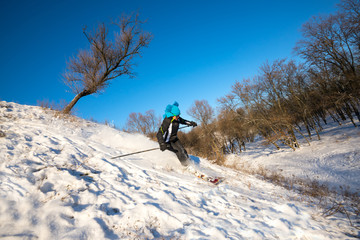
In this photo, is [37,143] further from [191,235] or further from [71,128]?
[191,235]

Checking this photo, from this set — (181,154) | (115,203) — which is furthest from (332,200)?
(115,203)

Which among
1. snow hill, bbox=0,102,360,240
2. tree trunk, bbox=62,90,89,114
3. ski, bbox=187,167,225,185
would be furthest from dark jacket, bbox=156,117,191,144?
tree trunk, bbox=62,90,89,114

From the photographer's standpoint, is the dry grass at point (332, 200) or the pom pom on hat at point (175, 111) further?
the pom pom on hat at point (175, 111)

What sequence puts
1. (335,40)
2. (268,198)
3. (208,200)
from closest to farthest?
(208,200), (268,198), (335,40)

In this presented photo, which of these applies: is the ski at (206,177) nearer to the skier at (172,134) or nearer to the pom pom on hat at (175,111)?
the skier at (172,134)

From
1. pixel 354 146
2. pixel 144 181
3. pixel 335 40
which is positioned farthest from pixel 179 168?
pixel 335 40

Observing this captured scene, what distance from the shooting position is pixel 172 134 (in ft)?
19.8

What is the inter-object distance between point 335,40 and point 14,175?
2397 cm

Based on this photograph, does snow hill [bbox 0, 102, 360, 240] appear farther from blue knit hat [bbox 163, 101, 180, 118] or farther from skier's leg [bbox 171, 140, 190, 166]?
blue knit hat [bbox 163, 101, 180, 118]

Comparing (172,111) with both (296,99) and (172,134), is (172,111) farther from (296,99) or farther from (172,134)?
(296,99)

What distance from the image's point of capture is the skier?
5.85 m

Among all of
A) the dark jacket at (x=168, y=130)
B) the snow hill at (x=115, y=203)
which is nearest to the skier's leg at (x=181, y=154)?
the dark jacket at (x=168, y=130)

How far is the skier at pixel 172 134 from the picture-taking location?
5.85 m

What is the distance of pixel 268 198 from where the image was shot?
4180 millimetres
